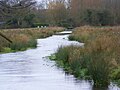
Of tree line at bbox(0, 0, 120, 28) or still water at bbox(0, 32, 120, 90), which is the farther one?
tree line at bbox(0, 0, 120, 28)

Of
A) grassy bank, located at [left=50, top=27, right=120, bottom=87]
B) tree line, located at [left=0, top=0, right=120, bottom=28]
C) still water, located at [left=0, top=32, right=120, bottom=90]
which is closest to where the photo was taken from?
grassy bank, located at [left=50, top=27, right=120, bottom=87]

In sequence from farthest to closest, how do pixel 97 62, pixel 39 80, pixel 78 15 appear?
pixel 78 15 < pixel 39 80 < pixel 97 62

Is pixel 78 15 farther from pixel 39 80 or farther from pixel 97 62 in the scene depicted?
pixel 97 62

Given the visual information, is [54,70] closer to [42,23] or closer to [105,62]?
[105,62]

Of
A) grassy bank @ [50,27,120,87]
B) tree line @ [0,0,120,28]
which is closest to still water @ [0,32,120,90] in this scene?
grassy bank @ [50,27,120,87]

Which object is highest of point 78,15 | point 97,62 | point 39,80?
point 97,62

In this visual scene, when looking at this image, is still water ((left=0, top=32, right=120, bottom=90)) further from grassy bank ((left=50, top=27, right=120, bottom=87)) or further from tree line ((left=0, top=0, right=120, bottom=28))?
tree line ((left=0, top=0, right=120, bottom=28))

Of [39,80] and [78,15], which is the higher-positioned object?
[39,80]

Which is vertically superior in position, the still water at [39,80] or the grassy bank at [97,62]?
the grassy bank at [97,62]

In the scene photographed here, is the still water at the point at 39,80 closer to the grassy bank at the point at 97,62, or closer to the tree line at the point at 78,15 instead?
the grassy bank at the point at 97,62

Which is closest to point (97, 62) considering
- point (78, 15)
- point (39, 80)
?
point (39, 80)

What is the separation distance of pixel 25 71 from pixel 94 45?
3.76m

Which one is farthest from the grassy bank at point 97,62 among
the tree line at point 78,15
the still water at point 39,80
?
the tree line at point 78,15

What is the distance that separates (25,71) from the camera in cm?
2095
